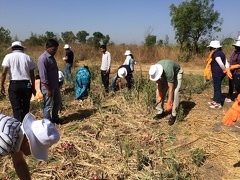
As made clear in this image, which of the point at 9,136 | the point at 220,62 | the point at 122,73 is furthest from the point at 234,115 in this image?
the point at 122,73

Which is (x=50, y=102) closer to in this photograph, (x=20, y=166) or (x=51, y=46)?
(x=51, y=46)

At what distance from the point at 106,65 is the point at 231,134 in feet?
13.0

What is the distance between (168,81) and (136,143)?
46.3 inches

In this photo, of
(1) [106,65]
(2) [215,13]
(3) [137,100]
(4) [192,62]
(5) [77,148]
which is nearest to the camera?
(5) [77,148]

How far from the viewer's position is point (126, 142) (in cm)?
364

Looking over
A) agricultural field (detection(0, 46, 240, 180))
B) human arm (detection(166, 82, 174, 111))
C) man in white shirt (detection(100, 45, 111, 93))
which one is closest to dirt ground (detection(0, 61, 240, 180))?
agricultural field (detection(0, 46, 240, 180))

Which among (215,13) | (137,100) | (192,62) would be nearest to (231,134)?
(137,100)

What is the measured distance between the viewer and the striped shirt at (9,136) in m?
1.72

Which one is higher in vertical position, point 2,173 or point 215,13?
point 215,13

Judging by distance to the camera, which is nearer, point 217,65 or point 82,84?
point 217,65

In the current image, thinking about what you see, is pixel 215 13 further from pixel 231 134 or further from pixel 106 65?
pixel 231 134

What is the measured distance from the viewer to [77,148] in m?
3.75

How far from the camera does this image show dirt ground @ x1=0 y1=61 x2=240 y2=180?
10.5ft

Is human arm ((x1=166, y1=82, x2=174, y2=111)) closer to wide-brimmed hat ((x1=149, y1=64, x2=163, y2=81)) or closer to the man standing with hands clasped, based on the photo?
the man standing with hands clasped
